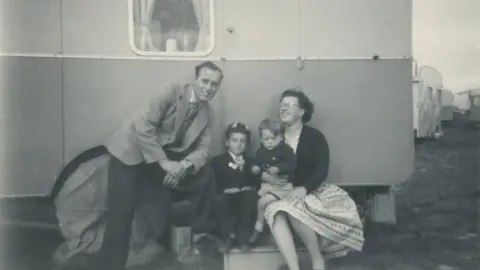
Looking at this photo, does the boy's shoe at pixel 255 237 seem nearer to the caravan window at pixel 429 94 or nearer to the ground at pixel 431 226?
the ground at pixel 431 226

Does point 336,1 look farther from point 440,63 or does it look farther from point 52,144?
point 52,144

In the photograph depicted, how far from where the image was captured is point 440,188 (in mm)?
2865

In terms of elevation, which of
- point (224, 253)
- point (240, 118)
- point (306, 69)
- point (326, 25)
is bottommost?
point (224, 253)

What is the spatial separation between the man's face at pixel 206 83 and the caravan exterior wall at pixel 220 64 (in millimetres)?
52

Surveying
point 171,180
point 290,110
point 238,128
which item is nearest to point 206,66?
point 238,128

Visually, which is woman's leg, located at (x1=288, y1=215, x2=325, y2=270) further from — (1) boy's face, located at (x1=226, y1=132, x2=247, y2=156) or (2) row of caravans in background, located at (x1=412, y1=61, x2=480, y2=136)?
(2) row of caravans in background, located at (x1=412, y1=61, x2=480, y2=136)

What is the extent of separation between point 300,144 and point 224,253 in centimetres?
65

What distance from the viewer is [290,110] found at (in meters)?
2.70

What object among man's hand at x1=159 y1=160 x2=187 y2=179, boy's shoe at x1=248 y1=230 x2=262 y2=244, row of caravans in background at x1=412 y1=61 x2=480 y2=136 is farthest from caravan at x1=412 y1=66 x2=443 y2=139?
man's hand at x1=159 y1=160 x2=187 y2=179

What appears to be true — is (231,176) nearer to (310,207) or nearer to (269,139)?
(269,139)

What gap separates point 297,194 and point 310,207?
3.4 inches

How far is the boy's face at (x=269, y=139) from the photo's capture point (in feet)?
8.77

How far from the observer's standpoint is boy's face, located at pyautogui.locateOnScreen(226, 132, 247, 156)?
271 cm

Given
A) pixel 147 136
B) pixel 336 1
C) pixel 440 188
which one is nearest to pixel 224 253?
pixel 147 136
